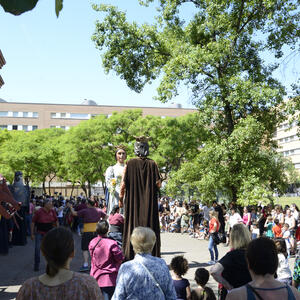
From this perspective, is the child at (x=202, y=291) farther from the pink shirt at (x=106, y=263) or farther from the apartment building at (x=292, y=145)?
the apartment building at (x=292, y=145)

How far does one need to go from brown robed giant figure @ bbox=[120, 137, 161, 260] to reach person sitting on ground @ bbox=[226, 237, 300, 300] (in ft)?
13.8

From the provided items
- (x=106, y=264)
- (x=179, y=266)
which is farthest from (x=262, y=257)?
(x=106, y=264)

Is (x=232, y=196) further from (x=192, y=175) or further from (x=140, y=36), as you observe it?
(x=140, y=36)

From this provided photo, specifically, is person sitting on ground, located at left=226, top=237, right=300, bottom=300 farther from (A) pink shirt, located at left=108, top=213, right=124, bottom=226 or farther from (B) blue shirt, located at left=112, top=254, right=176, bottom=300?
(A) pink shirt, located at left=108, top=213, right=124, bottom=226

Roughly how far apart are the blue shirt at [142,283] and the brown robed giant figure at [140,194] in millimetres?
3290

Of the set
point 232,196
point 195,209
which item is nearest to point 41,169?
point 195,209

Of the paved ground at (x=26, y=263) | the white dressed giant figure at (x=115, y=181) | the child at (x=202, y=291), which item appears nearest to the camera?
the child at (x=202, y=291)

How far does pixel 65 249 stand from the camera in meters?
2.64

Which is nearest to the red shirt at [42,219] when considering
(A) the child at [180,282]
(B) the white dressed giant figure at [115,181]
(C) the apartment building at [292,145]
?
(B) the white dressed giant figure at [115,181]

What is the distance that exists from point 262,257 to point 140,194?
4423 mm

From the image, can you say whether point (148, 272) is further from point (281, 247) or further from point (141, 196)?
point (141, 196)

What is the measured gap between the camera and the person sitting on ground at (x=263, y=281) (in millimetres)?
2621

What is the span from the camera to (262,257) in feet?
9.10

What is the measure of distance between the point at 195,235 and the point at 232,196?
318 centimetres
